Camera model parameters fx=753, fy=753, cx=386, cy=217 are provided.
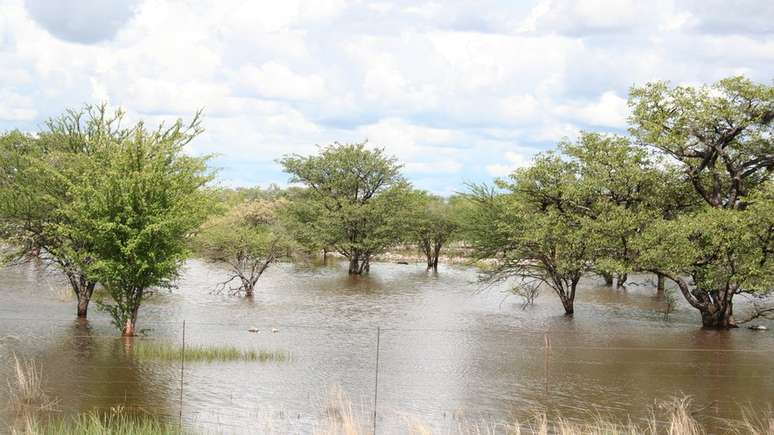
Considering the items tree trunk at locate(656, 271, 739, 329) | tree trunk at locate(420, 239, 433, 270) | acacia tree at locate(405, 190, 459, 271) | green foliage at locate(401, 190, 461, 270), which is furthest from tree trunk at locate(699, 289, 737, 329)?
tree trunk at locate(420, 239, 433, 270)

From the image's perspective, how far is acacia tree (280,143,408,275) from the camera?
54.5 m

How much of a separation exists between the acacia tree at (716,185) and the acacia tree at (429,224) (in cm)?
2824

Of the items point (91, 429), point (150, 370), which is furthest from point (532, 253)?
point (91, 429)

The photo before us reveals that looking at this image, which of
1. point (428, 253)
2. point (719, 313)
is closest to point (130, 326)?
point (719, 313)

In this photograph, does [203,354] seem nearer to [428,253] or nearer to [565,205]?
[565,205]

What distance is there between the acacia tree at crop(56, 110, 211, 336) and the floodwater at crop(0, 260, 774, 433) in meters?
2.22

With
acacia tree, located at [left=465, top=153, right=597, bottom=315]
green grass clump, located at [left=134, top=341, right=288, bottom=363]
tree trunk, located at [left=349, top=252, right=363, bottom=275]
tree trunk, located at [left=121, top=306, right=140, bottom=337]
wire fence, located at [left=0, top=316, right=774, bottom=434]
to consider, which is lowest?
wire fence, located at [left=0, top=316, right=774, bottom=434]

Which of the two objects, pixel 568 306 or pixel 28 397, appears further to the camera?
pixel 568 306

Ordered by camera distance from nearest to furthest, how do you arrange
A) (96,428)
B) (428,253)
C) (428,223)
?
(96,428) → (428,223) → (428,253)

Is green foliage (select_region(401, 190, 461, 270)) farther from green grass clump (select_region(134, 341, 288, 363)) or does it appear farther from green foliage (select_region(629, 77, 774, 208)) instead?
green grass clump (select_region(134, 341, 288, 363))

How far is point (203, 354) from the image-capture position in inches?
856

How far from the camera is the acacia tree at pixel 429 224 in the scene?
5841 centimetres

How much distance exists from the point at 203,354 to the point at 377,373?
5499 millimetres

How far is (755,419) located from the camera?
16.9 m
